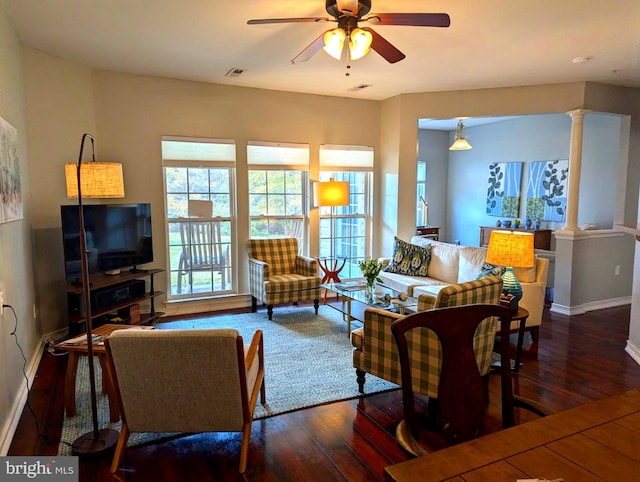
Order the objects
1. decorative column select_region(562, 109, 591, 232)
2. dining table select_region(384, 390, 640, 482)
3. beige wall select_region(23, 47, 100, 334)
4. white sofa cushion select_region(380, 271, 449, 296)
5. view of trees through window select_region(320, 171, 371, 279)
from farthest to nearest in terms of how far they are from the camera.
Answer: view of trees through window select_region(320, 171, 371, 279) < decorative column select_region(562, 109, 591, 232) < white sofa cushion select_region(380, 271, 449, 296) < beige wall select_region(23, 47, 100, 334) < dining table select_region(384, 390, 640, 482)

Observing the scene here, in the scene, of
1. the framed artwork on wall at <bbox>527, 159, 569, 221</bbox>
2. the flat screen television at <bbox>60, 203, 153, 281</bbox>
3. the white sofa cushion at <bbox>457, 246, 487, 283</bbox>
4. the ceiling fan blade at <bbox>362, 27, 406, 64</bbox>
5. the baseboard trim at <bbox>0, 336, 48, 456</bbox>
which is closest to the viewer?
the baseboard trim at <bbox>0, 336, 48, 456</bbox>

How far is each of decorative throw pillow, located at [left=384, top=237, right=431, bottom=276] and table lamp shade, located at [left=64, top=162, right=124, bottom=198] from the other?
10.5ft

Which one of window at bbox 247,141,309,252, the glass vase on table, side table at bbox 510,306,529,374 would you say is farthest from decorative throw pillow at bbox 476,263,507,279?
window at bbox 247,141,309,252

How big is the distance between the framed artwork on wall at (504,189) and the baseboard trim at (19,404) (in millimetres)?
7208

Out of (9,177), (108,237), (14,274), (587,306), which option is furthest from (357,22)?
(587,306)

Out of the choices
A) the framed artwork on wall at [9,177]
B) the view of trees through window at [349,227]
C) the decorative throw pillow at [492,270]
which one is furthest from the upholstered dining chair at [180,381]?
the view of trees through window at [349,227]

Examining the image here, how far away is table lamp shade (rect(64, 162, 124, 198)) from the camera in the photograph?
12.8 feet

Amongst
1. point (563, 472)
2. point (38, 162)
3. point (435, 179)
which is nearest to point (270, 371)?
point (563, 472)

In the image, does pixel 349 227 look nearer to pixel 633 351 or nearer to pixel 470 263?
pixel 470 263

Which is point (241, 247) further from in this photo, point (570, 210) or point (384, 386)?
point (570, 210)

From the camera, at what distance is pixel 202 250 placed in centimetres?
523

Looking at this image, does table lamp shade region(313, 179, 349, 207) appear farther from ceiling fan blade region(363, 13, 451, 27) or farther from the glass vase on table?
ceiling fan blade region(363, 13, 451, 27)

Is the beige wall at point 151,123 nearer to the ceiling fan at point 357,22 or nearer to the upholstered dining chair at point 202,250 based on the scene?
the upholstered dining chair at point 202,250

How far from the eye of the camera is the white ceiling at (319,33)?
2.95 meters
